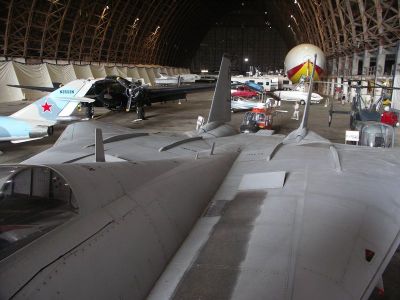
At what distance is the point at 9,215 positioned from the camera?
254cm

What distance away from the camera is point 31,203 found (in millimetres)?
2787

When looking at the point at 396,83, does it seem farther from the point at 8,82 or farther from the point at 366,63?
the point at 8,82

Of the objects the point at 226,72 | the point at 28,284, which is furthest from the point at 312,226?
the point at 226,72

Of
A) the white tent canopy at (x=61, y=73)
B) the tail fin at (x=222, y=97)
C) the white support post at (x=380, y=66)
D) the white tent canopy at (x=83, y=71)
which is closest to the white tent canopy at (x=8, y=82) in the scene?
the white tent canopy at (x=61, y=73)

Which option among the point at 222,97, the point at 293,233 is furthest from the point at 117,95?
the point at 293,233

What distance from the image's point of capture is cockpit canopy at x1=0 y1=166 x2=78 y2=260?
96.0 inches

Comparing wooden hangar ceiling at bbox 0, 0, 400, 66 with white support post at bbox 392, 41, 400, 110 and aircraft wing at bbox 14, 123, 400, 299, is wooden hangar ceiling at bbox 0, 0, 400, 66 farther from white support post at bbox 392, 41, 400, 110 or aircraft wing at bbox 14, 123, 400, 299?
aircraft wing at bbox 14, 123, 400, 299

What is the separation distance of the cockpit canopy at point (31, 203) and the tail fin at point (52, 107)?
1082 centimetres

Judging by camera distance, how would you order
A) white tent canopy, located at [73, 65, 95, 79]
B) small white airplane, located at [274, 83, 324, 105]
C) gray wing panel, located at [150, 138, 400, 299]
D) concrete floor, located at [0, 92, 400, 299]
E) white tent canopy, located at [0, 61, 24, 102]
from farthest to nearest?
white tent canopy, located at [73, 65, 95, 79] → small white airplane, located at [274, 83, 324, 105] → white tent canopy, located at [0, 61, 24, 102] → concrete floor, located at [0, 92, 400, 299] → gray wing panel, located at [150, 138, 400, 299]

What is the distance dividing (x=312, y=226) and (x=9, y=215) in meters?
2.79

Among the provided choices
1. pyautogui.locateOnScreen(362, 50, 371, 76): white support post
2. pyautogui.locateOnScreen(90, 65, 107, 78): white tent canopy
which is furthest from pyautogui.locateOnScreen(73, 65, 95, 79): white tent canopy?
pyautogui.locateOnScreen(362, 50, 371, 76): white support post

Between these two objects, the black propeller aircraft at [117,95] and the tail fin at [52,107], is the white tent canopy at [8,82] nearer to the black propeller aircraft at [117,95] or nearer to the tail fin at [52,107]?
the black propeller aircraft at [117,95]

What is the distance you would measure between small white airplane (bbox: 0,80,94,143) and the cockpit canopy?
34.2ft

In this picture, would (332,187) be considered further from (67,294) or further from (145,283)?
(67,294)
